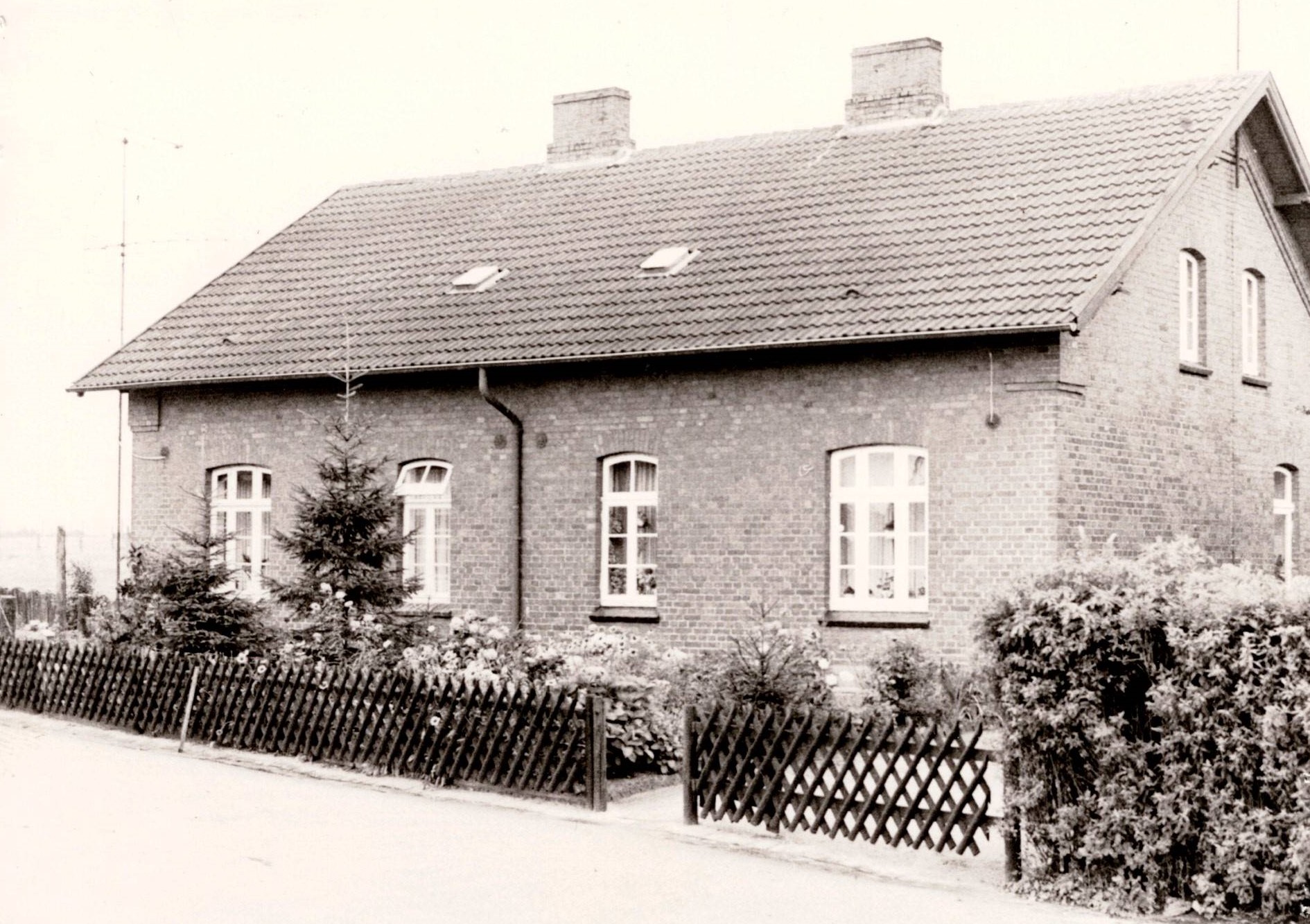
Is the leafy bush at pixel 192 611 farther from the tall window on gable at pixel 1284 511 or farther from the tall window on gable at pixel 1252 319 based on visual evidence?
the tall window on gable at pixel 1284 511

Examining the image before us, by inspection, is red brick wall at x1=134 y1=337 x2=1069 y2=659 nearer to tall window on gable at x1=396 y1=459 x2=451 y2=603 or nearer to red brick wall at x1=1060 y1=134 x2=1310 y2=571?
tall window on gable at x1=396 y1=459 x2=451 y2=603

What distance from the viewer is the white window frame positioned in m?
18.6

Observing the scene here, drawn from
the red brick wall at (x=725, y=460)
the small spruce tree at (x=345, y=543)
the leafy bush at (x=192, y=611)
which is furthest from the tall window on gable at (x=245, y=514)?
the small spruce tree at (x=345, y=543)

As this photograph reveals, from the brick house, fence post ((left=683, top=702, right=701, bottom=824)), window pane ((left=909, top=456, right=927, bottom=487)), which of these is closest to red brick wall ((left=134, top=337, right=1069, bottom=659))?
the brick house

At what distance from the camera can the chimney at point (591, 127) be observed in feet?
80.0

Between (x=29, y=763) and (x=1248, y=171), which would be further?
(x=1248, y=171)

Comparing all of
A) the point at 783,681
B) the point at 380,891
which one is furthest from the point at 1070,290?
the point at 380,891

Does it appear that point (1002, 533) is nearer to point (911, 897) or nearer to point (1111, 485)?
point (1111, 485)

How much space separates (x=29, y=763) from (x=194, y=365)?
9.22 metres

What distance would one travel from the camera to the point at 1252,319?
20.3 metres

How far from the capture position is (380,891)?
368 inches

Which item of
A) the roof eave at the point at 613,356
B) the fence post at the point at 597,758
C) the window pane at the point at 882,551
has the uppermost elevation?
the roof eave at the point at 613,356

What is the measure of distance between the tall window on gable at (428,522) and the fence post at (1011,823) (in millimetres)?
11554

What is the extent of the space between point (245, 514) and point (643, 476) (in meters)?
6.38
